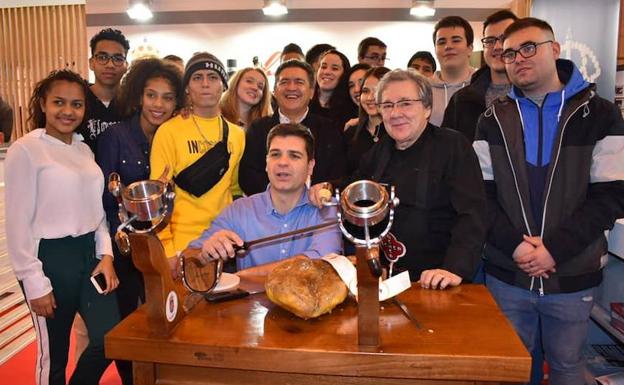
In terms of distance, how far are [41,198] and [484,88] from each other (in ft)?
7.62

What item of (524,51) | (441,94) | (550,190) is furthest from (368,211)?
A: (441,94)

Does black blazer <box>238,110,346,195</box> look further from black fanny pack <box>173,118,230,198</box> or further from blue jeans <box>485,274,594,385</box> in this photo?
blue jeans <box>485,274,594,385</box>

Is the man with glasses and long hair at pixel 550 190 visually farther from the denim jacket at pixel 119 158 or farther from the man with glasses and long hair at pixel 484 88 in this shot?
the denim jacket at pixel 119 158

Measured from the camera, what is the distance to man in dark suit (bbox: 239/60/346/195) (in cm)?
274

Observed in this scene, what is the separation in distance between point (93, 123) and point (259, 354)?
195 cm

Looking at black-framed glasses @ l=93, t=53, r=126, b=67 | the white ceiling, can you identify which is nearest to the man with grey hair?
black-framed glasses @ l=93, t=53, r=126, b=67

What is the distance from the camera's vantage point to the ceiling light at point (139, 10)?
808cm

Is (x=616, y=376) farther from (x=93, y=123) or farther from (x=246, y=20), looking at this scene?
(x=246, y=20)

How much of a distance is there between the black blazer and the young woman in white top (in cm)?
73

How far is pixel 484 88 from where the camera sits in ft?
9.53

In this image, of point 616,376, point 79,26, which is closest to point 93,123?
point 616,376

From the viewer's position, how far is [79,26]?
7652mm

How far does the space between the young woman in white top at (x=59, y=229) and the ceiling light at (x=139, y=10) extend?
639 centimetres

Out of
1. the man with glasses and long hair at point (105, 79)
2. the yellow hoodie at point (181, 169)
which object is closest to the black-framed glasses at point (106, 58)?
the man with glasses and long hair at point (105, 79)
